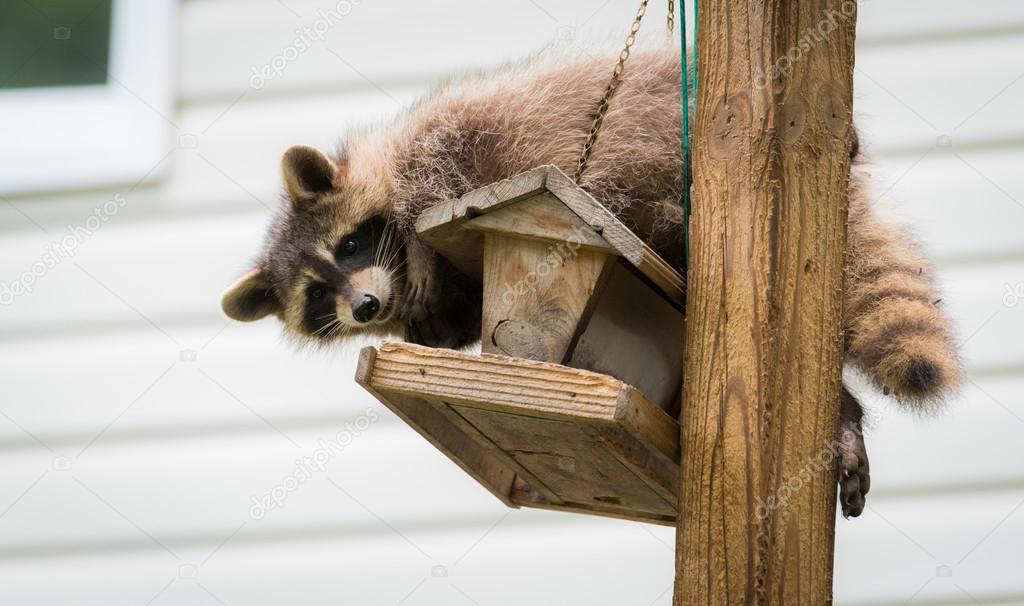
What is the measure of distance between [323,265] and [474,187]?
0.52 meters

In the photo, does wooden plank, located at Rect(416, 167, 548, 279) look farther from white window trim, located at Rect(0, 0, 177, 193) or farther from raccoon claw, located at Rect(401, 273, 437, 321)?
white window trim, located at Rect(0, 0, 177, 193)

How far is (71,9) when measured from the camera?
4.70 meters

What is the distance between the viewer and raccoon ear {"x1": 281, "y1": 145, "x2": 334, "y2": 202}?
3156mm

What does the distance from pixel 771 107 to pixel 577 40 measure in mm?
1263

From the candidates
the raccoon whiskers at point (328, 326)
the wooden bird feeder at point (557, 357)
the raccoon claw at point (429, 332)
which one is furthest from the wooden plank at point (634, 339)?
the raccoon whiskers at point (328, 326)

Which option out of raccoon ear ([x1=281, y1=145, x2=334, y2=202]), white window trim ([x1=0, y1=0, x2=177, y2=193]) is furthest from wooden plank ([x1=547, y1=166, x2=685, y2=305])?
white window trim ([x1=0, y1=0, x2=177, y2=193])

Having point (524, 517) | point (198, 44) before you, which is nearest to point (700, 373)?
point (524, 517)

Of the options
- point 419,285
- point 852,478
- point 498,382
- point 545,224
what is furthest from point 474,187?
point 852,478

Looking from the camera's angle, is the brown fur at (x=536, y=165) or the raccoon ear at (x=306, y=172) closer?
the brown fur at (x=536, y=165)

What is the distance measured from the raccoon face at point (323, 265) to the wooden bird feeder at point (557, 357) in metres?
0.46

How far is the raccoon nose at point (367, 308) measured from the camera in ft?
9.61

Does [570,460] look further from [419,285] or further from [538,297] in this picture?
[419,285]

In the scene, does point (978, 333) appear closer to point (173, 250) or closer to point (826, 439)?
point (826, 439)

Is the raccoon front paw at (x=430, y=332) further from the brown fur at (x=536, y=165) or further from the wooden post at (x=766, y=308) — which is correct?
the wooden post at (x=766, y=308)
